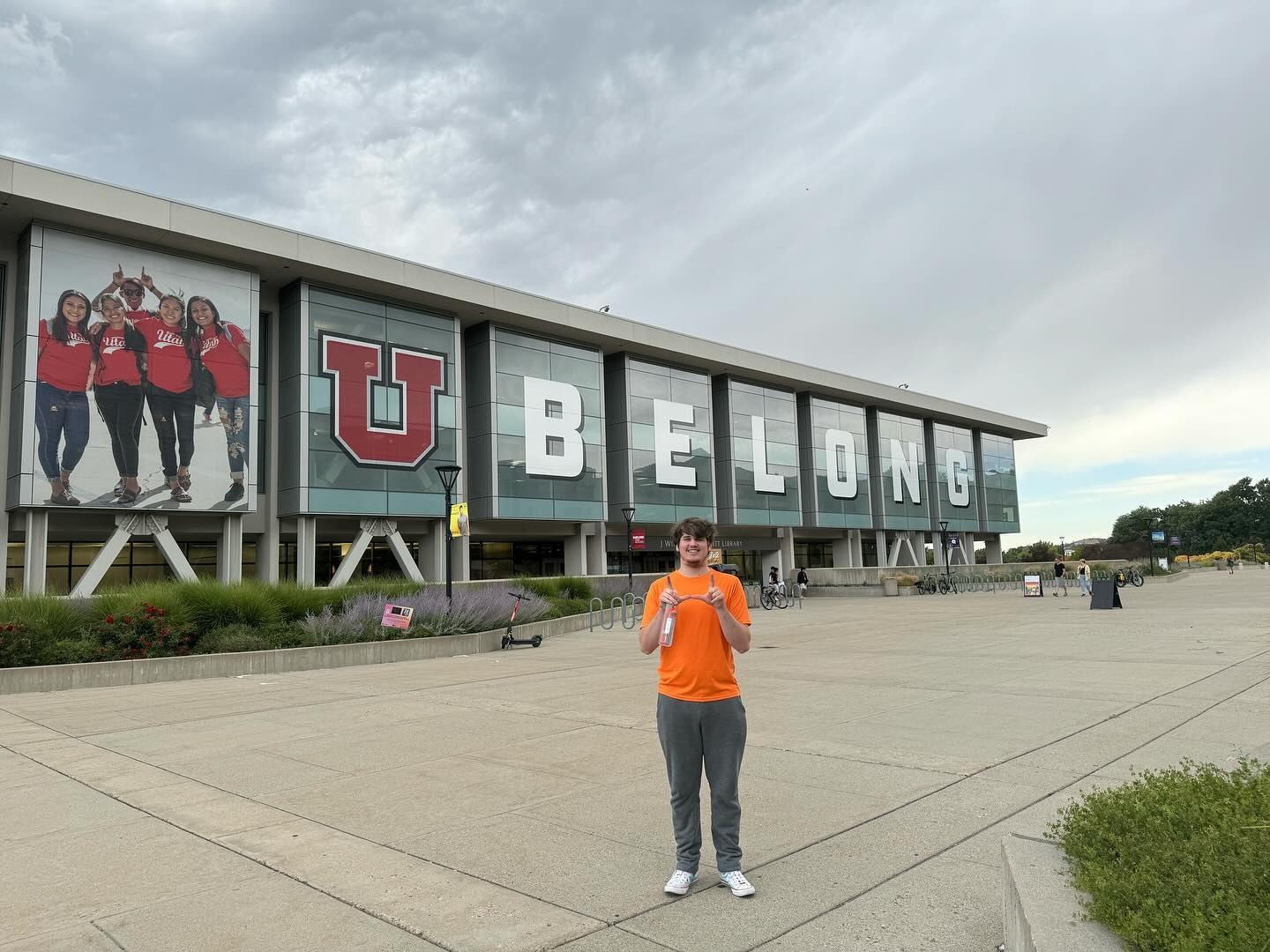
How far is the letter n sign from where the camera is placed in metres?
30.5

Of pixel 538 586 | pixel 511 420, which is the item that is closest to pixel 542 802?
pixel 538 586

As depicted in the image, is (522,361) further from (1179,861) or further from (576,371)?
(1179,861)

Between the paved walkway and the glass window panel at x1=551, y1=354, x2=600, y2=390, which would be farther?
the glass window panel at x1=551, y1=354, x2=600, y2=390

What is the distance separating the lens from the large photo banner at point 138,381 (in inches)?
958

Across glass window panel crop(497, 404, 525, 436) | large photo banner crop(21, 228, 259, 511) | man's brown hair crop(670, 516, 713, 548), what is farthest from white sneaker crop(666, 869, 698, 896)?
glass window panel crop(497, 404, 525, 436)

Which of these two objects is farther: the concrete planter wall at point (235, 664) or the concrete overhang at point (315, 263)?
the concrete overhang at point (315, 263)

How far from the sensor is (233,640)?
1641 centimetres

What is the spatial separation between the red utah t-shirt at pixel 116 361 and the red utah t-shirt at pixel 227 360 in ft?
6.86

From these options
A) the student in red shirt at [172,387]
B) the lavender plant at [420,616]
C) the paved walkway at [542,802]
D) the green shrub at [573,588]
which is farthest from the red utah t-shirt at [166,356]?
the paved walkway at [542,802]

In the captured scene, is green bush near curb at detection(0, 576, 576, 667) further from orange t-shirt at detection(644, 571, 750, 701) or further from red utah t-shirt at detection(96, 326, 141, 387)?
orange t-shirt at detection(644, 571, 750, 701)

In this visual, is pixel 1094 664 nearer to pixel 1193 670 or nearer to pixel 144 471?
pixel 1193 670

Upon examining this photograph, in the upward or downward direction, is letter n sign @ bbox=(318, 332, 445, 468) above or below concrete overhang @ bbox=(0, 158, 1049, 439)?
below

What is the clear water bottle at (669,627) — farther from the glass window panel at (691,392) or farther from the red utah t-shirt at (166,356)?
the glass window panel at (691,392)

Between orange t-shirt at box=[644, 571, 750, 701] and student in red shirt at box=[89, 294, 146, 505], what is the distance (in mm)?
25869
